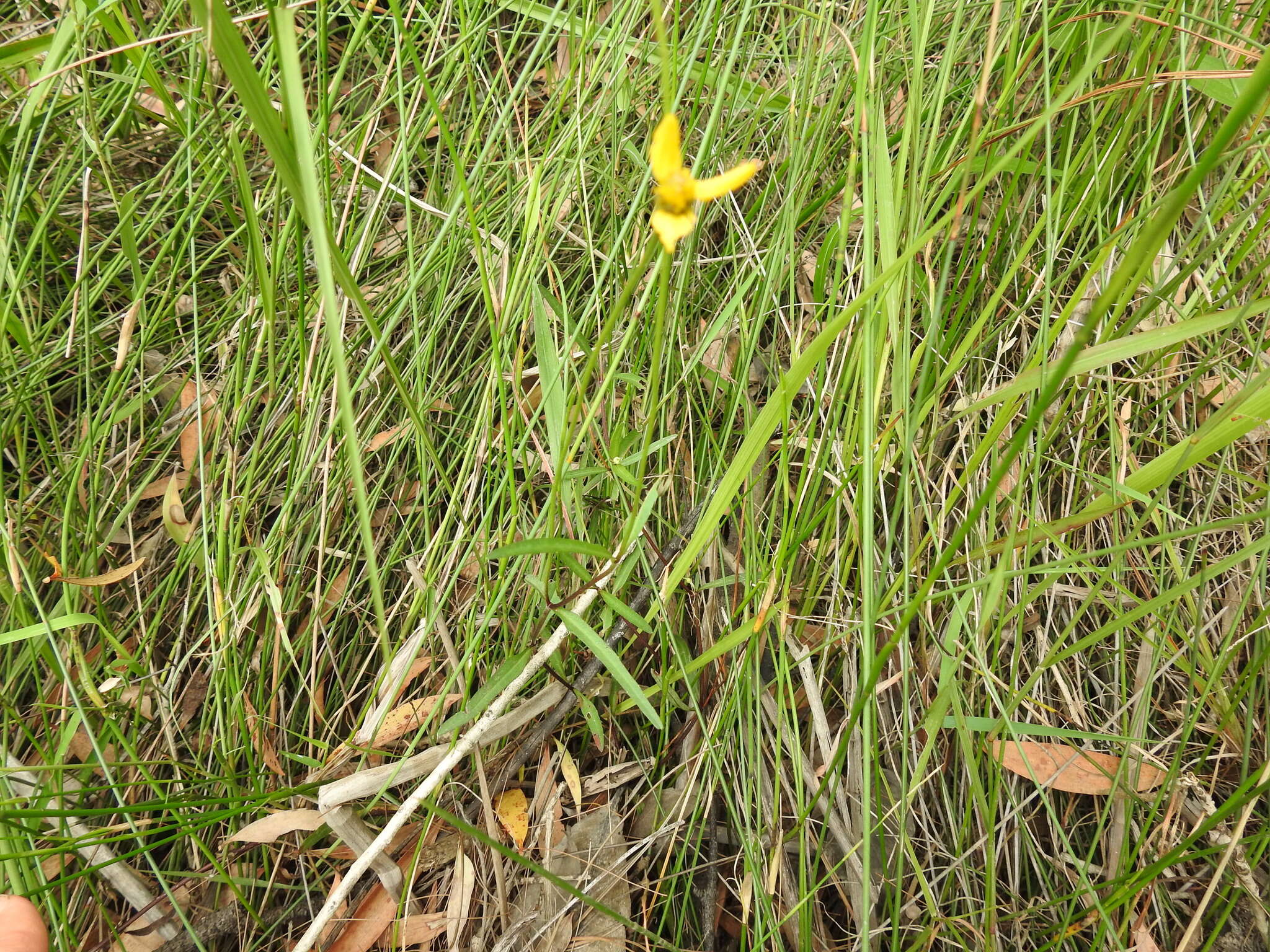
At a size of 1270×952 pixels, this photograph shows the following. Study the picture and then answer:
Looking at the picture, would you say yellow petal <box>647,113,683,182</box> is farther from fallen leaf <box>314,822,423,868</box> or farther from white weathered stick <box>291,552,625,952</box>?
fallen leaf <box>314,822,423,868</box>

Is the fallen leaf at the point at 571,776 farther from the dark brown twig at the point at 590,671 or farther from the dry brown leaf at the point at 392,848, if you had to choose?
the dry brown leaf at the point at 392,848

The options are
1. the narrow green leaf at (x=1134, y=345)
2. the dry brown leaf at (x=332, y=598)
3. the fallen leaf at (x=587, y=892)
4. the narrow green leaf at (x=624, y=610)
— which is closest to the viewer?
A: the narrow green leaf at (x=1134, y=345)

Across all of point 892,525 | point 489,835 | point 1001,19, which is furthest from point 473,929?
point 1001,19

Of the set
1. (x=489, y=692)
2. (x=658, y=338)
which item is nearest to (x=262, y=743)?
(x=489, y=692)

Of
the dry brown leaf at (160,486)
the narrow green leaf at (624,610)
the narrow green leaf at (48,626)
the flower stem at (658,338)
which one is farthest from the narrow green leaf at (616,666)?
the dry brown leaf at (160,486)

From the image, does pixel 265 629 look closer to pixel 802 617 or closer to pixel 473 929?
pixel 473 929

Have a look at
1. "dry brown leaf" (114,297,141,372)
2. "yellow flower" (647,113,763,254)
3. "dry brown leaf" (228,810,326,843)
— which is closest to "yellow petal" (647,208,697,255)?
"yellow flower" (647,113,763,254)
